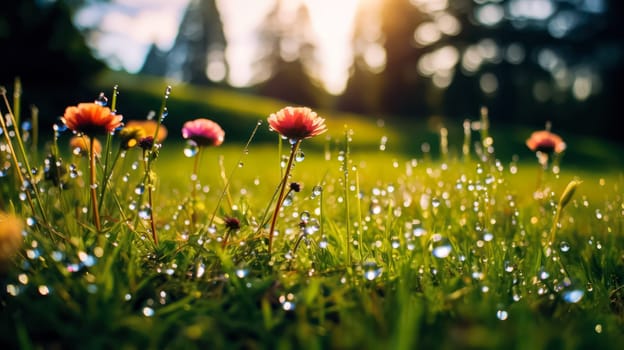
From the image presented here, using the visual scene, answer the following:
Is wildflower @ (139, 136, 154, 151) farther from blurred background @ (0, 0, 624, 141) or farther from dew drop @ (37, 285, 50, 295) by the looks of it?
blurred background @ (0, 0, 624, 141)

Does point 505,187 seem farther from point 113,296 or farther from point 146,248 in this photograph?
point 113,296

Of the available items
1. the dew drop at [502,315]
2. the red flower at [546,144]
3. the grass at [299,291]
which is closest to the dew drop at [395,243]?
the grass at [299,291]

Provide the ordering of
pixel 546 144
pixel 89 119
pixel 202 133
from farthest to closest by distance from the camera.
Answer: pixel 546 144 < pixel 202 133 < pixel 89 119

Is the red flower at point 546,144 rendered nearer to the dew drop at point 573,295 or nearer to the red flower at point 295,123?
the dew drop at point 573,295

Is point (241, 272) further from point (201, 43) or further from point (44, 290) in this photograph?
point (201, 43)

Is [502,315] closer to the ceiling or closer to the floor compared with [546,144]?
closer to the floor

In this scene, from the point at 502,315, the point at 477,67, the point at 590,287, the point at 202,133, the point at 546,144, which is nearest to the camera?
the point at 502,315

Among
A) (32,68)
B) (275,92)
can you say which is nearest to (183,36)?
(275,92)

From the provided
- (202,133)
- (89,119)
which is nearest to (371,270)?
(202,133)
